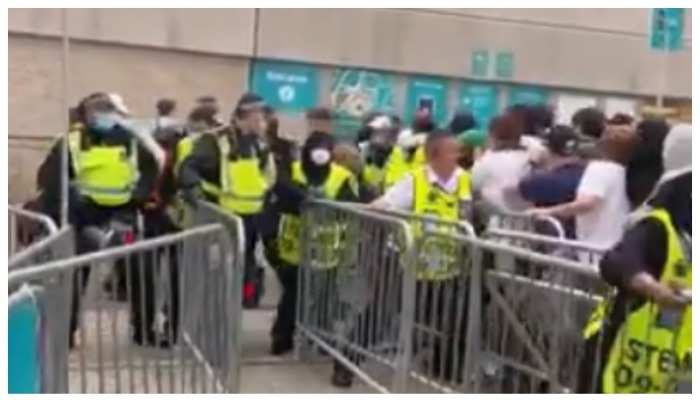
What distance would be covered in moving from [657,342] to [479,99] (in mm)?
12740

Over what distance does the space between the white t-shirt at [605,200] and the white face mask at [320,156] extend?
181cm

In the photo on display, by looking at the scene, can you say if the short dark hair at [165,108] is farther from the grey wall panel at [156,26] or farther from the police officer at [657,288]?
the police officer at [657,288]

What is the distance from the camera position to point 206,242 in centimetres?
632

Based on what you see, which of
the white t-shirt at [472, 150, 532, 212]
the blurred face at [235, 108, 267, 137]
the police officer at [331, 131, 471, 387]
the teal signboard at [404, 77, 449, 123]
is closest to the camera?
the police officer at [331, 131, 471, 387]

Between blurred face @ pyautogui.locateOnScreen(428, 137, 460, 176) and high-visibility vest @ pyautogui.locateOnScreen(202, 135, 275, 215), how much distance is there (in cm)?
114

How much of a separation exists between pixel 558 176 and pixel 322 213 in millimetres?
1355

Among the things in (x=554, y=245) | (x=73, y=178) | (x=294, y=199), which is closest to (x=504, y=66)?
(x=294, y=199)

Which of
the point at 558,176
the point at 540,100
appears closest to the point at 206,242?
the point at 558,176

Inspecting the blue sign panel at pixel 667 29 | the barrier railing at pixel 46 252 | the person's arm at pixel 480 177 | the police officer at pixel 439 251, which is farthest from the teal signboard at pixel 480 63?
the barrier railing at pixel 46 252

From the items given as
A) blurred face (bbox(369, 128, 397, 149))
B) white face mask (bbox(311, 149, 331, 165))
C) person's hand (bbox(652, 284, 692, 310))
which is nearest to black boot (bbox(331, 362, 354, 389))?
white face mask (bbox(311, 149, 331, 165))

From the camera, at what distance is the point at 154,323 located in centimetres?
609

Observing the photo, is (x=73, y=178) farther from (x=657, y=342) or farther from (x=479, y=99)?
(x=479, y=99)

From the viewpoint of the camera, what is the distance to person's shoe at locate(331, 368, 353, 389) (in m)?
7.92

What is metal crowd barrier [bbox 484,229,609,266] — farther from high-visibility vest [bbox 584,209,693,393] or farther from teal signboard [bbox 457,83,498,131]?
teal signboard [bbox 457,83,498,131]
